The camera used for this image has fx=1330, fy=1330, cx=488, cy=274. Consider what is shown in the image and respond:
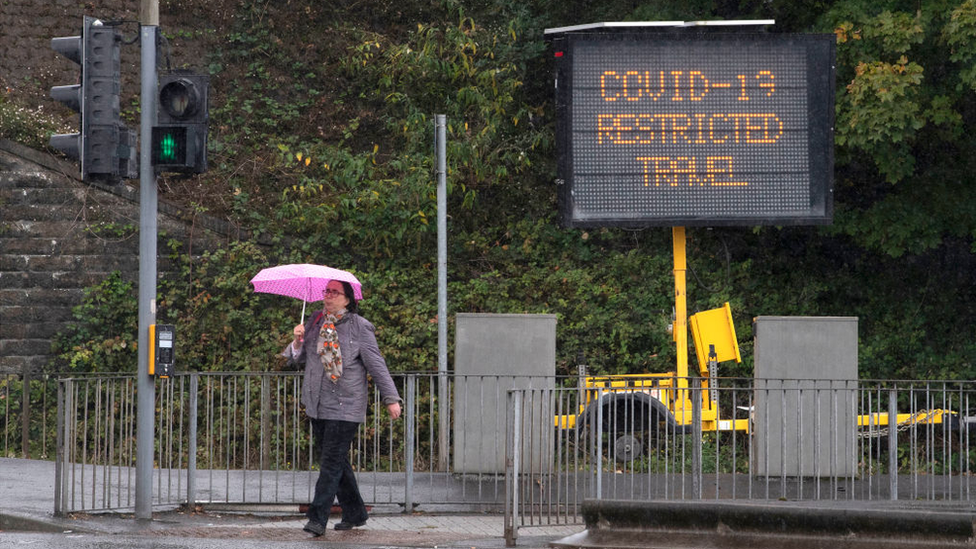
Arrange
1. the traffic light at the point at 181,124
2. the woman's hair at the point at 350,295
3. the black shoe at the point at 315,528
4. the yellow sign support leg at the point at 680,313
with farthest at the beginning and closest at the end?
the yellow sign support leg at the point at 680,313, the traffic light at the point at 181,124, the woman's hair at the point at 350,295, the black shoe at the point at 315,528

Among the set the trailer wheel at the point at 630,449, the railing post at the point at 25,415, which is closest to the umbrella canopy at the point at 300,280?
the trailer wheel at the point at 630,449

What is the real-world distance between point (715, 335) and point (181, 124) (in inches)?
270

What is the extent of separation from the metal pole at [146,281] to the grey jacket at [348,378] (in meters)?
1.21

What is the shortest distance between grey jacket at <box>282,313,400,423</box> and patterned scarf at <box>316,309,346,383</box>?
0.11 feet

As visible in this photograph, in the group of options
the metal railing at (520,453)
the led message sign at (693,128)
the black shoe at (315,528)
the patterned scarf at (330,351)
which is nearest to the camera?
the black shoe at (315,528)

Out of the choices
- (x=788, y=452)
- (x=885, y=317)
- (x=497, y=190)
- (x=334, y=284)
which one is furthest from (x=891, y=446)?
(x=497, y=190)

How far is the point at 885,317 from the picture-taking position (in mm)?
17891

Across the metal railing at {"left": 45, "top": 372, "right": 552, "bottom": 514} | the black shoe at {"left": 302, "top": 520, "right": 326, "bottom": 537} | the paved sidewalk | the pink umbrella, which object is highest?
the pink umbrella

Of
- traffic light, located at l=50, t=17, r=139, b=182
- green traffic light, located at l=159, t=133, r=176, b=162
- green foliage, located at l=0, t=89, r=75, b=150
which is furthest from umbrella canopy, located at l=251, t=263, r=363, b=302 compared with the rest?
green foliage, located at l=0, t=89, r=75, b=150

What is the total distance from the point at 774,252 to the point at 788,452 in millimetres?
6998

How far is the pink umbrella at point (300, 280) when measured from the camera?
9.41 meters

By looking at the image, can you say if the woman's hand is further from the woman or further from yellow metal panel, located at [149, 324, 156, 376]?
yellow metal panel, located at [149, 324, 156, 376]

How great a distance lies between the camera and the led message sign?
12211mm

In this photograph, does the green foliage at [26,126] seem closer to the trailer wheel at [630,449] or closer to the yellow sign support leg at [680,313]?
the yellow sign support leg at [680,313]
